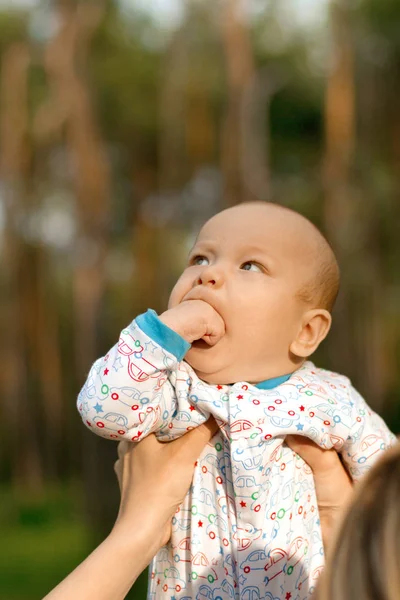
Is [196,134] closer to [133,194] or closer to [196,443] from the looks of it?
[133,194]

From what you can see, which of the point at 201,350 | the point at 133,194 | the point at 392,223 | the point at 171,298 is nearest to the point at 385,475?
the point at 201,350

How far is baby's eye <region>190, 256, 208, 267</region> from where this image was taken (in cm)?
187

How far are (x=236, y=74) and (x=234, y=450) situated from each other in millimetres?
13058

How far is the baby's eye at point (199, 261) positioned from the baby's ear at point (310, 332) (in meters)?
0.24

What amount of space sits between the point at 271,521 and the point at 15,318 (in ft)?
57.0

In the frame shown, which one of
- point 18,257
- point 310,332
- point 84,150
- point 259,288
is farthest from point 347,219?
point 259,288

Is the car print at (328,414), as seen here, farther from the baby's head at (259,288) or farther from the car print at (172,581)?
the car print at (172,581)

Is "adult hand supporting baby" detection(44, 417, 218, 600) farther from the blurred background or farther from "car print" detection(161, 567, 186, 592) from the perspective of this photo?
the blurred background

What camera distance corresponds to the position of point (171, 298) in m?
1.86

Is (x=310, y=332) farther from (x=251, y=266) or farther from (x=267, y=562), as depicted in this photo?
(x=267, y=562)

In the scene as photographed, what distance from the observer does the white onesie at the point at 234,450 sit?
65.0 inches

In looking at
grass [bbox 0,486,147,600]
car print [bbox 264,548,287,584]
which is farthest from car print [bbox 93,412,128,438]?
grass [bbox 0,486,147,600]

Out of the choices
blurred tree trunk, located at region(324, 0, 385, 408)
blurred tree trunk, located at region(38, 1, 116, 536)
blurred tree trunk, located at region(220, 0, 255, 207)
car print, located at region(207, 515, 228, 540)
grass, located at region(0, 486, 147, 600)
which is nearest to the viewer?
car print, located at region(207, 515, 228, 540)

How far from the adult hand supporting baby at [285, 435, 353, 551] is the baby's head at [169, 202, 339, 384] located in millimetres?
157
